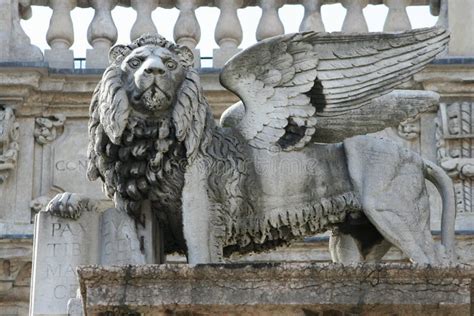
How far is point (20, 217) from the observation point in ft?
68.3

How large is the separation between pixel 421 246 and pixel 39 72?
512 cm

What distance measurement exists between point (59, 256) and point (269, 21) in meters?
5.38

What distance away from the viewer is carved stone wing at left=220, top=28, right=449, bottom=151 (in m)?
16.8

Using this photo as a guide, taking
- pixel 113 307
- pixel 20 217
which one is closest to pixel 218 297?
pixel 113 307

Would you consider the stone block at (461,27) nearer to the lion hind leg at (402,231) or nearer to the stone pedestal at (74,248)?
the lion hind leg at (402,231)

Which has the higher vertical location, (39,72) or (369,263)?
(39,72)

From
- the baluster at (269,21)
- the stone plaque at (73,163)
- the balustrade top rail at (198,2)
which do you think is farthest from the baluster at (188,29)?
the stone plaque at (73,163)

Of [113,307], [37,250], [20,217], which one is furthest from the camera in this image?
[20,217]

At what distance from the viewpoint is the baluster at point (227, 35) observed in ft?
70.2

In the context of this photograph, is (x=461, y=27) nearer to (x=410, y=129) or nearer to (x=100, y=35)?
(x=410, y=129)

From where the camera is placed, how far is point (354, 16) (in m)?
21.5

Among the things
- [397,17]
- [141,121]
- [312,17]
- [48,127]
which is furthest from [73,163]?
[141,121]

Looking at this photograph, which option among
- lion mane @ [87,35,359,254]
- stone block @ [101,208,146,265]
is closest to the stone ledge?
stone block @ [101,208,146,265]

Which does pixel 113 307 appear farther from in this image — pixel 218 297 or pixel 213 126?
pixel 213 126
